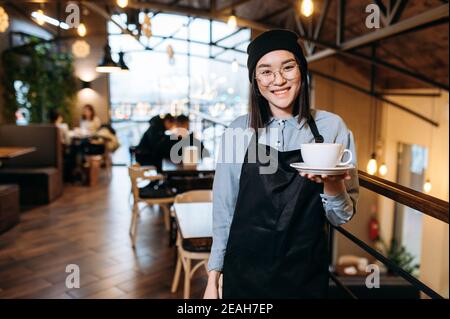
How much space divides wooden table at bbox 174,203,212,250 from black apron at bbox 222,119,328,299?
116cm

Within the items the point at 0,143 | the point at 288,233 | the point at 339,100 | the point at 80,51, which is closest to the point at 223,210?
the point at 288,233

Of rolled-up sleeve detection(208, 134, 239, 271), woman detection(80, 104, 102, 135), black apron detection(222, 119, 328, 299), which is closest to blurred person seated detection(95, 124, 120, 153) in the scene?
woman detection(80, 104, 102, 135)

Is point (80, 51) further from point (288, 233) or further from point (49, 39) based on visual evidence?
point (288, 233)

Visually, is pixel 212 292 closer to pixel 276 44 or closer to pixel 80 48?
pixel 276 44

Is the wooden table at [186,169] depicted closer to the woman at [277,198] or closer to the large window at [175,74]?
the woman at [277,198]

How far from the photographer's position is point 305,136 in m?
1.32

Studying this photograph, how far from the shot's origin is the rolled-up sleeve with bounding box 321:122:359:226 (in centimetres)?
119

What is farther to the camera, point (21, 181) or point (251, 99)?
point (21, 181)

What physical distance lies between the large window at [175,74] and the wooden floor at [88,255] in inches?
191

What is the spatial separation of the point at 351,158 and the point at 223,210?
1.39 ft

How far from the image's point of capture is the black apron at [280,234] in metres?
1.25

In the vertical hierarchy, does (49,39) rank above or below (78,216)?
above

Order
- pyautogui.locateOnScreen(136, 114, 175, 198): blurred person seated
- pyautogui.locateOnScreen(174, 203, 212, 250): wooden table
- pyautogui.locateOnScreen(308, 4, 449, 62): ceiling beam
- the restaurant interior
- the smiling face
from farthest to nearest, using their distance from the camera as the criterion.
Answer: pyautogui.locateOnScreen(136, 114, 175, 198): blurred person seated
pyautogui.locateOnScreen(308, 4, 449, 62): ceiling beam
the restaurant interior
pyautogui.locateOnScreen(174, 203, 212, 250): wooden table
the smiling face

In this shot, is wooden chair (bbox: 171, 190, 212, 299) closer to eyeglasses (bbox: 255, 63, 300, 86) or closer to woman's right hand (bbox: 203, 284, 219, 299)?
woman's right hand (bbox: 203, 284, 219, 299)
